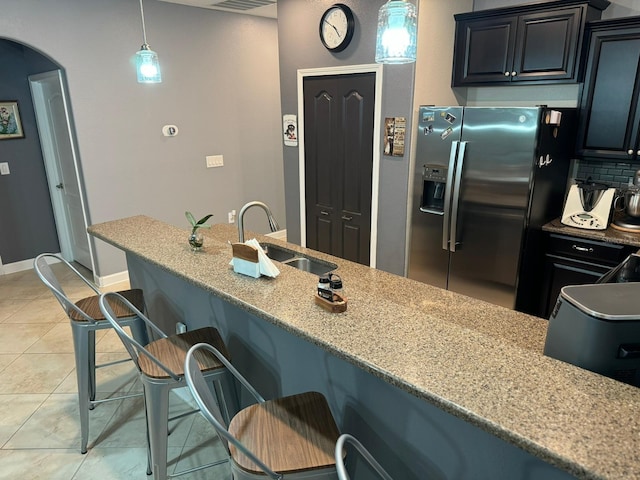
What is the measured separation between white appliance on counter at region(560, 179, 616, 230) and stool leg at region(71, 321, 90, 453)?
3203mm

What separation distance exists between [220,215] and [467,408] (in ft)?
15.1

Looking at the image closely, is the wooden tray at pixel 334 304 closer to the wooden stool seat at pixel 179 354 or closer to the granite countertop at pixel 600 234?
the wooden stool seat at pixel 179 354

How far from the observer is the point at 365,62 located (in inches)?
139

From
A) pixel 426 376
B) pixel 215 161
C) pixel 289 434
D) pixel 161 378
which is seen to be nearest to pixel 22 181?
pixel 215 161

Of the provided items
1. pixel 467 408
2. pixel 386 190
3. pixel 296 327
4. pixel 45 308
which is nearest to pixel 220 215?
pixel 45 308

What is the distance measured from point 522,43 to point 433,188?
3.95 feet

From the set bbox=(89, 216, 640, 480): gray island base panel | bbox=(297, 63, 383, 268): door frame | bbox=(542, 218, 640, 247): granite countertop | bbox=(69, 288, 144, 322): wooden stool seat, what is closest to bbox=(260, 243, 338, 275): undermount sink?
bbox=(89, 216, 640, 480): gray island base panel

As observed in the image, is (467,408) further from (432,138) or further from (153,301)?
(432,138)

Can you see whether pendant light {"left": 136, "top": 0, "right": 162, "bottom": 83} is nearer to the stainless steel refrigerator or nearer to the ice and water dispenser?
the stainless steel refrigerator

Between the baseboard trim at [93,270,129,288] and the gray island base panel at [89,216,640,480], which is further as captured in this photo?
the baseboard trim at [93,270,129,288]

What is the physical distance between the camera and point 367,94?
11.7 ft

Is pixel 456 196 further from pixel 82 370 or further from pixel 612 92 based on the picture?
pixel 82 370

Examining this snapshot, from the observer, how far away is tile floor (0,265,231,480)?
7.43 ft

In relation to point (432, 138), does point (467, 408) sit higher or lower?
lower
